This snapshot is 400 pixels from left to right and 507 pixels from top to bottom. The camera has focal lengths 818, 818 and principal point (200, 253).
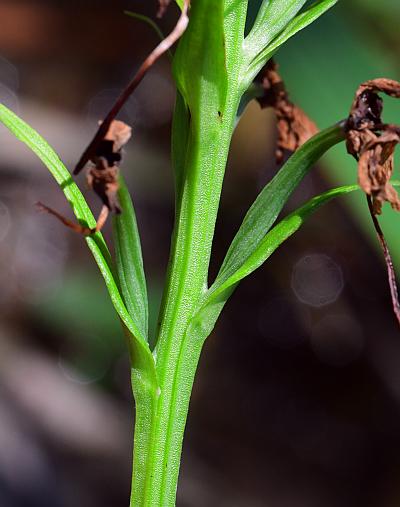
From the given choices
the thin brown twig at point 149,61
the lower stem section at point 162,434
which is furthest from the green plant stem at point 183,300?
the thin brown twig at point 149,61

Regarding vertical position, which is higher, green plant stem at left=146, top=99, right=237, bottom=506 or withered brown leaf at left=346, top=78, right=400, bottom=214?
withered brown leaf at left=346, top=78, right=400, bottom=214

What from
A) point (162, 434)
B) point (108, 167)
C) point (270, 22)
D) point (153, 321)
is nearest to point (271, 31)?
point (270, 22)

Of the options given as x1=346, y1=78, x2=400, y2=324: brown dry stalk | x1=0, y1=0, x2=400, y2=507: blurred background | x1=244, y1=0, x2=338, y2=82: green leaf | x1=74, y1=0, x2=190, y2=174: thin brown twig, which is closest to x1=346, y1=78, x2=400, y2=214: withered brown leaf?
x1=346, y1=78, x2=400, y2=324: brown dry stalk

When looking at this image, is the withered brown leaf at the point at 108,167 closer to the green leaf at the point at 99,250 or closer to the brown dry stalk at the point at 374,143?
the green leaf at the point at 99,250

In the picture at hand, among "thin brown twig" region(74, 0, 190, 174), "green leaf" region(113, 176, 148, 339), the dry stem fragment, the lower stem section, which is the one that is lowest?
the lower stem section

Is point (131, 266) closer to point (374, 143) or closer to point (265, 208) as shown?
point (265, 208)

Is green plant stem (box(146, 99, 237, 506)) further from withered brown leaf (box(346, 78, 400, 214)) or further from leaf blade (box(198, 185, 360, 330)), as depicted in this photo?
withered brown leaf (box(346, 78, 400, 214))
